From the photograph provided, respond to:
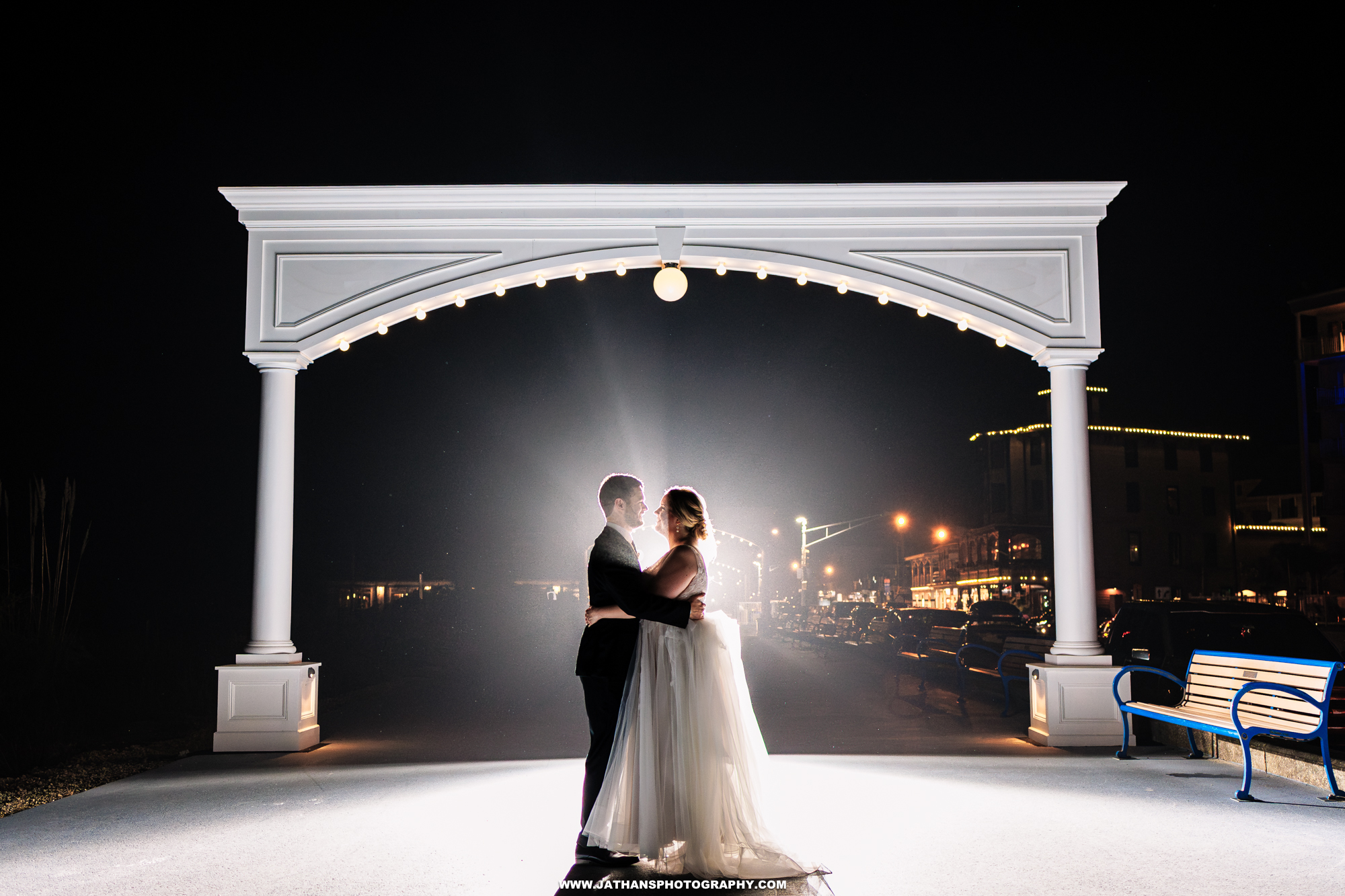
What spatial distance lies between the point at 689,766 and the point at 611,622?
33.1 inches

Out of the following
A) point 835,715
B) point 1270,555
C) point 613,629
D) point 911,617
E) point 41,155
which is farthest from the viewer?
point 1270,555

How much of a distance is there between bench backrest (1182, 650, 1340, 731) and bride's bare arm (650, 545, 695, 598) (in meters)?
4.57

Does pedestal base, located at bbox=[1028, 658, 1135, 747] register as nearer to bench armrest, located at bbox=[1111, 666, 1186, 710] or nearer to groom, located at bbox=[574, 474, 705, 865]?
bench armrest, located at bbox=[1111, 666, 1186, 710]

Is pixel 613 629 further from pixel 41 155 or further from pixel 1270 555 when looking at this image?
pixel 1270 555

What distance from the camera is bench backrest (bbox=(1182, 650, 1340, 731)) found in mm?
6875

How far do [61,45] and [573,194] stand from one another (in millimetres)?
9101

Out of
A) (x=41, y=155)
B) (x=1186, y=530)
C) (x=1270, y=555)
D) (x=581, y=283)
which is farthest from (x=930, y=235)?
(x=1186, y=530)

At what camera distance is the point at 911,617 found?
2072 centimetres

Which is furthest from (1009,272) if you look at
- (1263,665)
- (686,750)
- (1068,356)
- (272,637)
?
(272,637)

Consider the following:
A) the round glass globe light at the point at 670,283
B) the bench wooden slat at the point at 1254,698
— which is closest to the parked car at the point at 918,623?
the bench wooden slat at the point at 1254,698

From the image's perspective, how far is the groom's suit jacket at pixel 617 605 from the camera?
4.96 m

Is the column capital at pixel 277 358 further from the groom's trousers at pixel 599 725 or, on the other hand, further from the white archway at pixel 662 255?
the groom's trousers at pixel 599 725

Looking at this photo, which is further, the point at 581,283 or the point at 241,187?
the point at 581,283

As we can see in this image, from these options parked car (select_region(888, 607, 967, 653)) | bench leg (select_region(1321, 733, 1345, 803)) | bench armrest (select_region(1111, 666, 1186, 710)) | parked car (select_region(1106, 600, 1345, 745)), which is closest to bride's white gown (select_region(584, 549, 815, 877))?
bench leg (select_region(1321, 733, 1345, 803))
